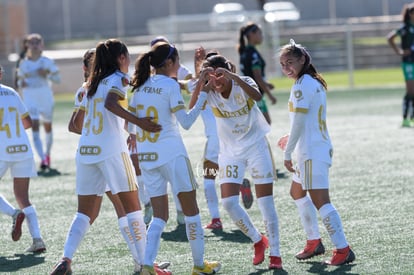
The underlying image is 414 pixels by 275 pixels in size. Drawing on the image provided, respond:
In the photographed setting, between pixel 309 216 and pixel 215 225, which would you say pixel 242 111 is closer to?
pixel 309 216

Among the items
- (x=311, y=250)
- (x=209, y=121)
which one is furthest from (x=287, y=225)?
(x=311, y=250)

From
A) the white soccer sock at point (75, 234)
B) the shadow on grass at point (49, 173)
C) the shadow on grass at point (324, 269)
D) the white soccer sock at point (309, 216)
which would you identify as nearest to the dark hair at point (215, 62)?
the white soccer sock at point (309, 216)

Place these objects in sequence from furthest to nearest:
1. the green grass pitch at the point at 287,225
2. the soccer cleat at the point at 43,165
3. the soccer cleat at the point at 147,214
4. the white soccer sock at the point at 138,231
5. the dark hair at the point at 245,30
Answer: the soccer cleat at the point at 43,165 → the dark hair at the point at 245,30 → the soccer cleat at the point at 147,214 → the green grass pitch at the point at 287,225 → the white soccer sock at the point at 138,231

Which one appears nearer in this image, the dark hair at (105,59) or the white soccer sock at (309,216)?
the dark hair at (105,59)

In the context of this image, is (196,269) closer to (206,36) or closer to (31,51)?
(31,51)

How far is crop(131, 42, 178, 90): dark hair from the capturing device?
7.34 m

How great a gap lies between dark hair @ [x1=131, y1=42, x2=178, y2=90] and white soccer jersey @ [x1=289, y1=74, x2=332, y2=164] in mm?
996

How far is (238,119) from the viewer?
7809 millimetres

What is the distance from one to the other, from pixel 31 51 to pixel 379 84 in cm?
1617

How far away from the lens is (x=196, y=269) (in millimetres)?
7445

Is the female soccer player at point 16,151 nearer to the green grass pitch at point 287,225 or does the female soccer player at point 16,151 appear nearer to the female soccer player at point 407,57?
the green grass pitch at point 287,225

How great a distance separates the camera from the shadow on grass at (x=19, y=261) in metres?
8.23

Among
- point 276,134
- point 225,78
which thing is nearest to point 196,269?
point 225,78

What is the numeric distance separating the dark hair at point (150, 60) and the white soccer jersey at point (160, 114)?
0.05 meters
